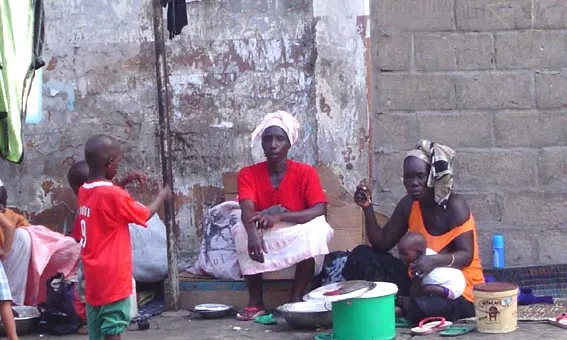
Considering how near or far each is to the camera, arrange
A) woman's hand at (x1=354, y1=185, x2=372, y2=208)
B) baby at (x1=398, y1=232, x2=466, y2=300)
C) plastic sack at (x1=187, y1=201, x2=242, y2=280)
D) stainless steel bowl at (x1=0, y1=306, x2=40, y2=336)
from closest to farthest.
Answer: baby at (x1=398, y1=232, x2=466, y2=300)
stainless steel bowl at (x1=0, y1=306, x2=40, y2=336)
woman's hand at (x1=354, y1=185, x2=372, y2=208)
plastic sack at (x1=187, y1=201, x2=242, y2=280)

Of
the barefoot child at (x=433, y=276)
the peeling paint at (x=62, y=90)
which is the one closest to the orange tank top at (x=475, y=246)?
the barefoot child at (x=433, y=276)

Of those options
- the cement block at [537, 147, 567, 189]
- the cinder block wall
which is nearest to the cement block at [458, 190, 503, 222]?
the cinder block wall

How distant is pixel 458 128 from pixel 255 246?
5.20 ft

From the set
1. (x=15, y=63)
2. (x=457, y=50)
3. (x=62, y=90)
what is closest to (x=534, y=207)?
(x=457, y=50)

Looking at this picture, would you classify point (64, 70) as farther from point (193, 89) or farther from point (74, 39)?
point (193, 89)

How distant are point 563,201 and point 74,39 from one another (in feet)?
11.0

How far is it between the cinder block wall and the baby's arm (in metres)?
2.44

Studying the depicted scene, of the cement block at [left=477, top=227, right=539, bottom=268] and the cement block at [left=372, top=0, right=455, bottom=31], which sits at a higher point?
the cement block at [left=372, top=0, right=455, bottom=31]

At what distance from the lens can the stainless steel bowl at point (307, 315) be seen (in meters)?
6.04

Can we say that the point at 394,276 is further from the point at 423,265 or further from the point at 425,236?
the point at 423,265

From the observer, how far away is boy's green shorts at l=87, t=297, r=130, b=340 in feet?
17.6

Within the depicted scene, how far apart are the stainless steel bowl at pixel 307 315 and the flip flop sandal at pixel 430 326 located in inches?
19.4

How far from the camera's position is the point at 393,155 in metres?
7.05

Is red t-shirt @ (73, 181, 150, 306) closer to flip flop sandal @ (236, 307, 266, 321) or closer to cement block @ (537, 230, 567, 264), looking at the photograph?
flip flop sandal @ (236, 307, 266, 321)
